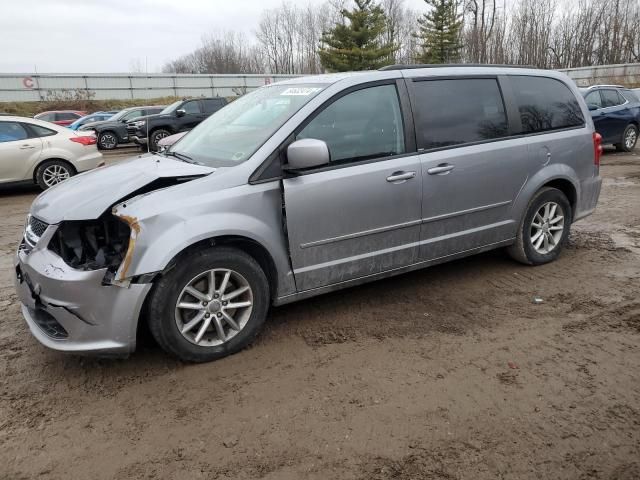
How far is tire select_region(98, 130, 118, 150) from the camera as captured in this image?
1964 cm

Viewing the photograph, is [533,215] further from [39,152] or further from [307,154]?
[39,152]

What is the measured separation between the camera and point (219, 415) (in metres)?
2.87

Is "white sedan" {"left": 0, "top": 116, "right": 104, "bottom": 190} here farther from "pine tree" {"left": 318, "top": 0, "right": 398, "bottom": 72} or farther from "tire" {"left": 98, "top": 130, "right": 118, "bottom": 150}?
"pine tree" {"left": 318, "top": 0, "right": 398, "bottom": 72}

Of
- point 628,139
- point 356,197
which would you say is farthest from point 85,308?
point 628,139

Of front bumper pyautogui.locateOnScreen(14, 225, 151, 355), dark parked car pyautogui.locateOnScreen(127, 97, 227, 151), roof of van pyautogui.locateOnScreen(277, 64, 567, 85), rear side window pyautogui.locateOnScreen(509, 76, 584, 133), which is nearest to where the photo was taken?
front bumper pyautogui.locateOnScreen(14, 225, 151, 355)

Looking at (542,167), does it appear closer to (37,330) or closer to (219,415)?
(219,415)

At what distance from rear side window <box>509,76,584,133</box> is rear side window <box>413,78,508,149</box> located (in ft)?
0.92

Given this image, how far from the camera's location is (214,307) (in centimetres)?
336

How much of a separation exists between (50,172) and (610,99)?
13339 millimetres

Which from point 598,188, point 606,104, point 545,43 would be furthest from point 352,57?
point 598,188

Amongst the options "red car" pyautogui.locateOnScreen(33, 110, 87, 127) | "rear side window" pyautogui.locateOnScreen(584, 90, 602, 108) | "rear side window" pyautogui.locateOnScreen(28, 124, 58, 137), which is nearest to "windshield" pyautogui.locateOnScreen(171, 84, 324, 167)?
"rear side window" pyautogui.locateOnScreen(28, 124, 58, 137)

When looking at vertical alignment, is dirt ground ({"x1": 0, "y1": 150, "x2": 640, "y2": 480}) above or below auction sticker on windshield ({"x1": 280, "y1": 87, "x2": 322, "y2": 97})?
below

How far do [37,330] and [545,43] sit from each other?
58315 millimetres

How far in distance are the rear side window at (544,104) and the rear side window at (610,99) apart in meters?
9.56
